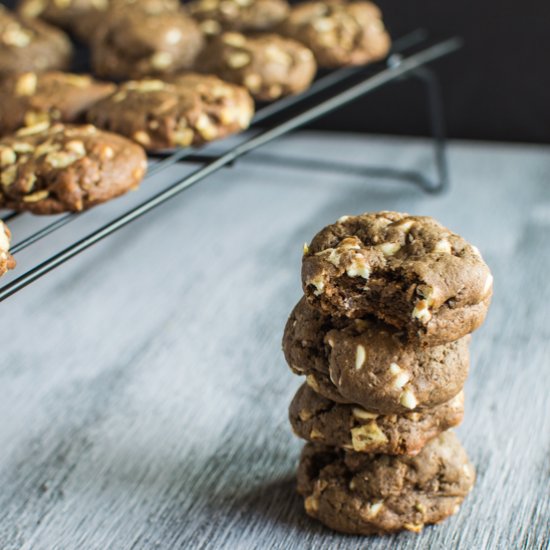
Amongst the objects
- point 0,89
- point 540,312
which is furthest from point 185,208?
point 540,312

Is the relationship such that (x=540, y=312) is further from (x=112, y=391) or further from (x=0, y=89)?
(x=0, y=89)

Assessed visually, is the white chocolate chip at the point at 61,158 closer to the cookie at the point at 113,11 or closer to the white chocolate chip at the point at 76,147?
the white chocolate chip at the point at 76,147

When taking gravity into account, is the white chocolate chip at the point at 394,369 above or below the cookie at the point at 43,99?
below

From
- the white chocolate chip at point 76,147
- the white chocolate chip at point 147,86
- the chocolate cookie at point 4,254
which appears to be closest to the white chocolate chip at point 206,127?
the white chocolate chip at point 147,86

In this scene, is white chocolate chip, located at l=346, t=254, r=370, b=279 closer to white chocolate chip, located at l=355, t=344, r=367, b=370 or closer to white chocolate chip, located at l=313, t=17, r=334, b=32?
white chocolate chip, located at l=355, t=344, r=367, b=370

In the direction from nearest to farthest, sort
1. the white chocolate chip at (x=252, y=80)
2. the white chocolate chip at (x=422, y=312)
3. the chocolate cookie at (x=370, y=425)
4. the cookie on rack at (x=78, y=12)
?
1. the white chocolate chip at (x=422, y=312)
2. the chocolate cookie at (x=370, y=425)
3. the white chocolate chip at (x=252, y=80)
4. the cookie on rack at (x=78, y=12)

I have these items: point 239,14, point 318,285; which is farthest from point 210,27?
point 318,285

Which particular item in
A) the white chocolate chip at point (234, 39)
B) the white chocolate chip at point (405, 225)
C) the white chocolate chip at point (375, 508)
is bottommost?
the white chocolate chip at point (375, 508)
